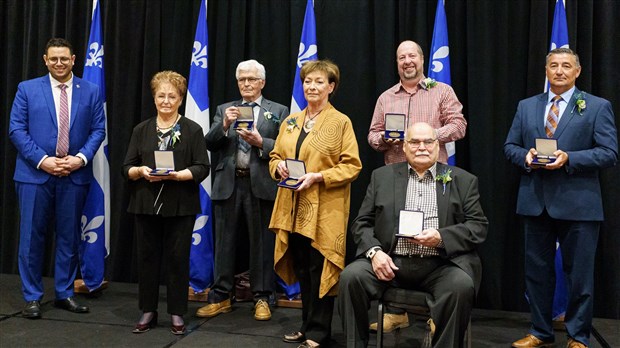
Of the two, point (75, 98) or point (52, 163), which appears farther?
point (75, 98)

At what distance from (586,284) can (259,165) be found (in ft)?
7.15

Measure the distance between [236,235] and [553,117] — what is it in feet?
7.38

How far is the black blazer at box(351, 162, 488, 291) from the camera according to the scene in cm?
295

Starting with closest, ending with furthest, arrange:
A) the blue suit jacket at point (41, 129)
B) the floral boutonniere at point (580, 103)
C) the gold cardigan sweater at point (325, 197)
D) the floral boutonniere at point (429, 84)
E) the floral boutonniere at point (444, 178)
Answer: the floral boutonniere at point (444, 178) < the gold cardigan sweater at point (325, 197) < the floral boutonniere at point (580, 103) < the floral boutonniere at point (429, 84) < the blue suit jacket at point (41, 129)

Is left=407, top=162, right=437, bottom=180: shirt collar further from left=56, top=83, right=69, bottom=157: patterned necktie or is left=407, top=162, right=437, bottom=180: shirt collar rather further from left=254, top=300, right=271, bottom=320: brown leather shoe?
left=56, top=83, right=69, bottom=157: patterned necktie

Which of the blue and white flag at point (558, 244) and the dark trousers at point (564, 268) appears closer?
the dark trousers at point (564, 268)

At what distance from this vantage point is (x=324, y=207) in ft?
10.7

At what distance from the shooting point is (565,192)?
11.3 ft

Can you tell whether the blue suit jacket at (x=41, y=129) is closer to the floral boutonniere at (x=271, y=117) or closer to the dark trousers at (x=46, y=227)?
the dark trousers at (x=46, y=227)

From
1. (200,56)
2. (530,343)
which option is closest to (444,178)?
(530,343)

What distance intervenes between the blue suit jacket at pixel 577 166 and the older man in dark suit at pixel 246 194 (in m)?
1.68

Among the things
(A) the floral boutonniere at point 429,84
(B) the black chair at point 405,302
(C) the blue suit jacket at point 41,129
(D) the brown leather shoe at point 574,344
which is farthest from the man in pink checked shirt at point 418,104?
(C) the blue suit jacket at point 41,129

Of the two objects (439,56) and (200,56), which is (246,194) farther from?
(439,56)

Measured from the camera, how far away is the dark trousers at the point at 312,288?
3.29 m
